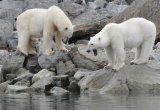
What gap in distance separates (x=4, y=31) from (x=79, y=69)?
899 centimetres

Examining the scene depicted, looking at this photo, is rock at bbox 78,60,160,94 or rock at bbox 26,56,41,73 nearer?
rock at bbox 78,60,160,94

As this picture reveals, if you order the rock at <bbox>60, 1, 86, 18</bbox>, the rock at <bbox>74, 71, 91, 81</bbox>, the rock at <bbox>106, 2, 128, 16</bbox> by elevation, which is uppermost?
the rock at <bbox>60, 1, 86, 18</bbox>

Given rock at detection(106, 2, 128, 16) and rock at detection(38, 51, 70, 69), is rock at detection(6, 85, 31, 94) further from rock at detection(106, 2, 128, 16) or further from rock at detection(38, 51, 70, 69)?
rock at detection(106, 2, 128, 16)

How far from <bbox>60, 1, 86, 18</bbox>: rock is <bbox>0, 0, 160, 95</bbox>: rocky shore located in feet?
4.54

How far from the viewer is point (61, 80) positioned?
2347 cm

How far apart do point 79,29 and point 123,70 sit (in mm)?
11047

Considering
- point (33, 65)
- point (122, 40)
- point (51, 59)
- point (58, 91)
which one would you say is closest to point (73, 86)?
point (58, 91)

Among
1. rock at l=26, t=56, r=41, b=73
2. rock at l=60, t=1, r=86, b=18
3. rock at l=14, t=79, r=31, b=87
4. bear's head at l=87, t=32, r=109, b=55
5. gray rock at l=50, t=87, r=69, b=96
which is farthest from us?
rock at l=60, t=1, r=86, b=18

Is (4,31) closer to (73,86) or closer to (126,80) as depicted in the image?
(73,86)

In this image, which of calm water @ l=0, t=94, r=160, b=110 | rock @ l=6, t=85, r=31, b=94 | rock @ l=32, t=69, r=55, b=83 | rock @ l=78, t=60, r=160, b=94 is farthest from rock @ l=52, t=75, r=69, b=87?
calm water @ l=0, t=94, r=160, b=110

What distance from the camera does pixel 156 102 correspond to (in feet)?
59.7

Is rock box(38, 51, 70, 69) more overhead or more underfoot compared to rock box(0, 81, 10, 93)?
more overhead

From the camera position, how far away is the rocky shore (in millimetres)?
21703

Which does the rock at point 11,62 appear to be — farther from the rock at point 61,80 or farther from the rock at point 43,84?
the rock at point 43,84
